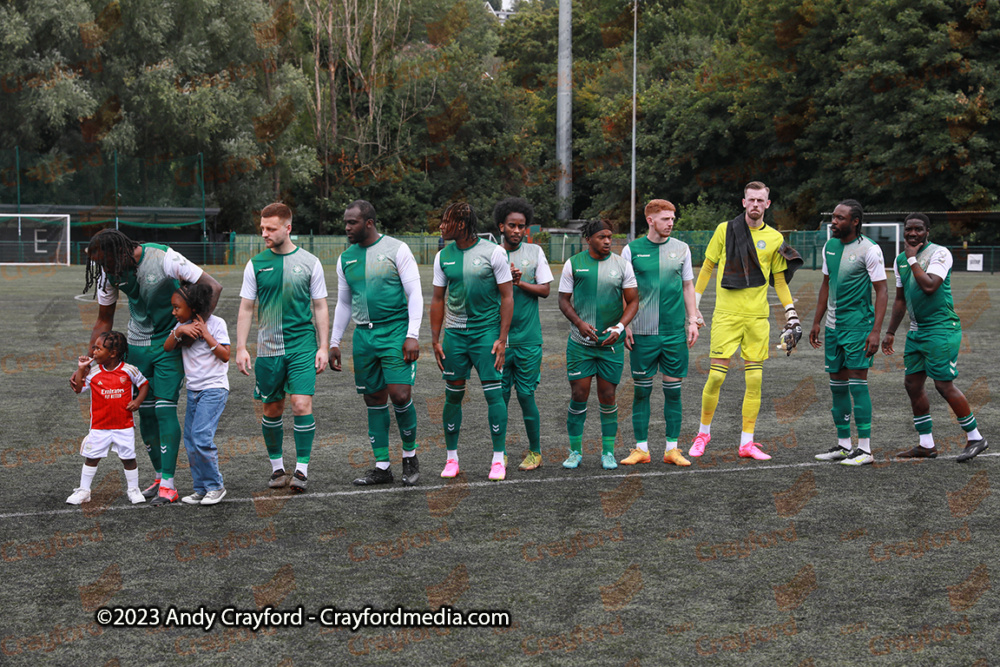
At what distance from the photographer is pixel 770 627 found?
15.2ft

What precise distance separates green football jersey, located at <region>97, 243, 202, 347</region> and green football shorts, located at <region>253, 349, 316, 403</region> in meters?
0.64

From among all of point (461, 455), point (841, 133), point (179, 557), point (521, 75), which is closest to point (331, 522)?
point (179, 557)

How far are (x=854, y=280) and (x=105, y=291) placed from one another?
521 cm

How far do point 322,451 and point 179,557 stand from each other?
9.65ft

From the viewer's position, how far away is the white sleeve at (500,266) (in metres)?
7.37

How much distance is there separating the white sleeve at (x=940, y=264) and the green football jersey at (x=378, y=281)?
12.8ft

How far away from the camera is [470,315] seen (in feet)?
24.5

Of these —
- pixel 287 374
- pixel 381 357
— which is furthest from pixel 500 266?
pixel 287 374

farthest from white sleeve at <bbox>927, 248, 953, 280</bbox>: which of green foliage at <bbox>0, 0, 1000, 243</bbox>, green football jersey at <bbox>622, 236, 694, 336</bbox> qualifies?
green foliage at <bbox>0, 0, 1000, 243</bbox>

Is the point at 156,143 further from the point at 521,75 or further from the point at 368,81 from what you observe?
the point at 521,75

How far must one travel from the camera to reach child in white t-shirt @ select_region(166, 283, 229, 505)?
6.62 m

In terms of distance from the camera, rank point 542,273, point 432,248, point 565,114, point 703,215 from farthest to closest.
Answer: point 565,114 < point 432,248 < point 703,215 < point 542,273

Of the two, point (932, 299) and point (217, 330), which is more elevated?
point (932, 299)

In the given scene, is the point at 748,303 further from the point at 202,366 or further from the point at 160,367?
the point at 160,367
